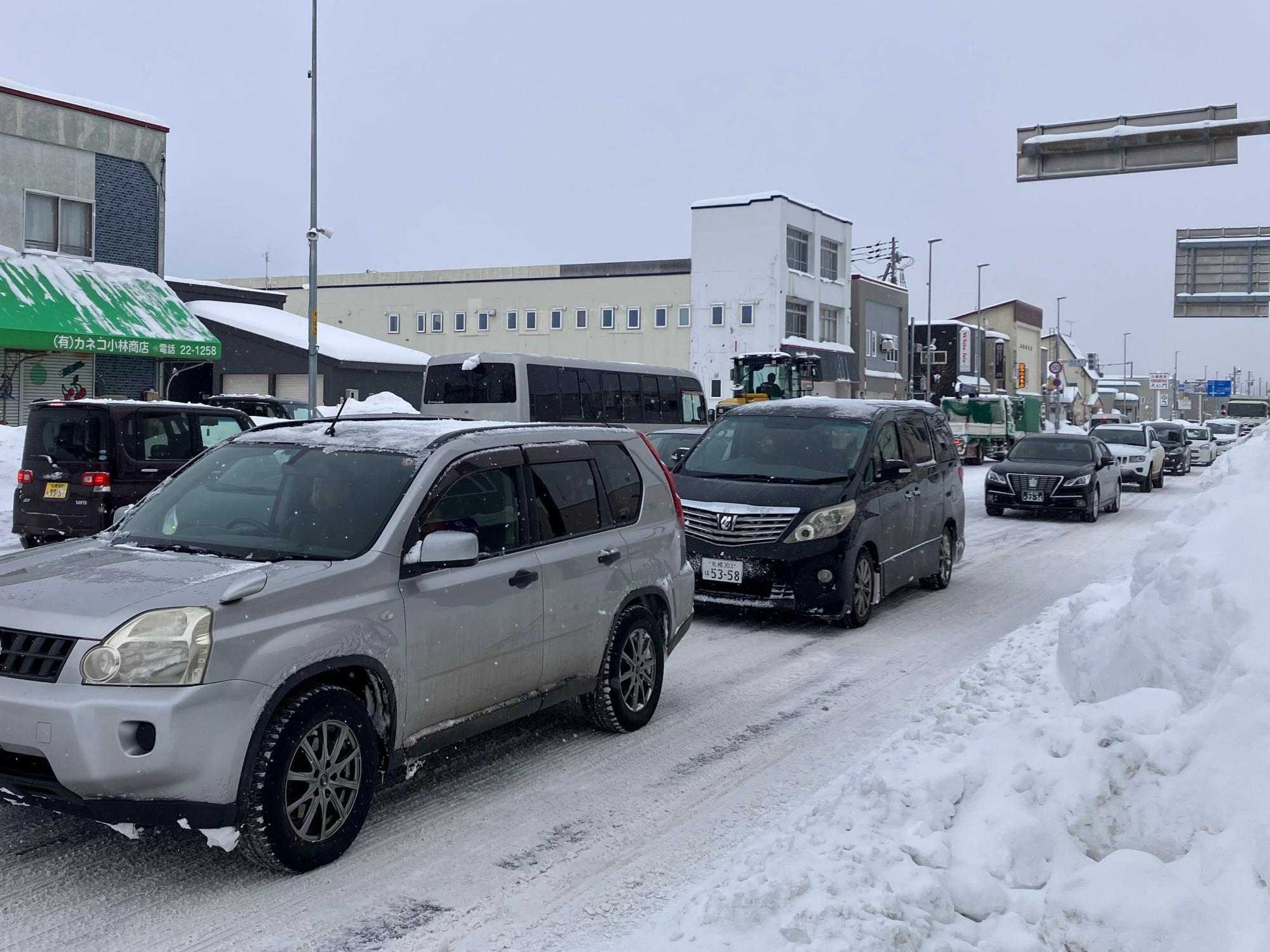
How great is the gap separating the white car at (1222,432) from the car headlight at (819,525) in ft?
140

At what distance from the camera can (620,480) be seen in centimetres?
679

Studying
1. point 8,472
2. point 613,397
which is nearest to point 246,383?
point 613,397

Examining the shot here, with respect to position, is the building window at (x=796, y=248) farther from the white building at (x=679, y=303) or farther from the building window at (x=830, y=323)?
the building window at (x=830, y=323)

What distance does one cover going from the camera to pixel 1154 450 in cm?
2934

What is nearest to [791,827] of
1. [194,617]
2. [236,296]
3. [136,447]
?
[194,617]

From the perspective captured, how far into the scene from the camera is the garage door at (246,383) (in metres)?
41.9

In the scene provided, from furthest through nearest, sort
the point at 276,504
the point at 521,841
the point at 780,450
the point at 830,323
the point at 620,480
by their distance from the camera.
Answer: the point at 830,323
the point at 780,450
the point at 620,480
the point at 276,504
the point at 521,841

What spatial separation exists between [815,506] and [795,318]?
164 ft

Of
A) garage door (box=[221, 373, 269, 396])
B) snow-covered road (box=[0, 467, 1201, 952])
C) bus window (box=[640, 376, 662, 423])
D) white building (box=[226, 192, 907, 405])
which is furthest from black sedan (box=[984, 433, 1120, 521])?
white building (box=[226, 192, 907, 405])

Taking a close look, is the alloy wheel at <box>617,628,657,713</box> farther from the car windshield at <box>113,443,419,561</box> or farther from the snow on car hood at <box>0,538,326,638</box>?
the snow on car hood at <box>0,538,326,638</box>

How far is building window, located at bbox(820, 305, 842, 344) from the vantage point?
61.3 m

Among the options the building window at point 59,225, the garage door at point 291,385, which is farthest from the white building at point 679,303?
the building window at point 59,225

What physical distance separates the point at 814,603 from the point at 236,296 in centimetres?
3905

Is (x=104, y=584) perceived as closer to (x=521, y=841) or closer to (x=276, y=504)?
(x=276, y=504)
